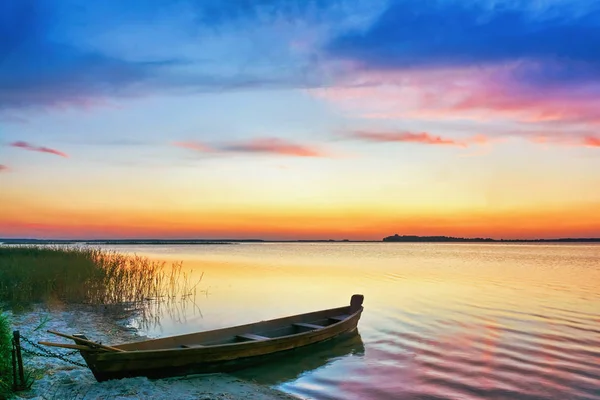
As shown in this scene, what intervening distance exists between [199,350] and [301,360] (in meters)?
2.98

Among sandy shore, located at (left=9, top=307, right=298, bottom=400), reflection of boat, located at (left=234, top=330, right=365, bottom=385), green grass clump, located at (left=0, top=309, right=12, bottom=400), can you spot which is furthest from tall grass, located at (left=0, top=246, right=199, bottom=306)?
reflection of boat, located at (left=234, top=330, right=365, bottom=385)

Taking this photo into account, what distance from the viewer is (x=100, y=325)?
13.2 meters

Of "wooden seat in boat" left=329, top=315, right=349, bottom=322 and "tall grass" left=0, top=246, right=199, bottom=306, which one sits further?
"tall grass" left=0, top=246, right=199, bottom=306

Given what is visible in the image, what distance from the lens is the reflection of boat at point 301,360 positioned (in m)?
9.46

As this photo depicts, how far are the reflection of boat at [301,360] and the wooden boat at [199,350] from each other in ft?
0.51

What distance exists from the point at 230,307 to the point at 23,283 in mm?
7220

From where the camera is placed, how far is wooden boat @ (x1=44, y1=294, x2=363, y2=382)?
756cm

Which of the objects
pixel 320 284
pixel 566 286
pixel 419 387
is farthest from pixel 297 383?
pixel 566 286

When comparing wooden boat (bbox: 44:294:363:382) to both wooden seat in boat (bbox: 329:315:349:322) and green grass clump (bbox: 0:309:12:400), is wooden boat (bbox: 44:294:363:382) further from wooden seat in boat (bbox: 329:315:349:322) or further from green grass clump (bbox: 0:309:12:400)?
green grass clump (bbox: 0:309:12:400)

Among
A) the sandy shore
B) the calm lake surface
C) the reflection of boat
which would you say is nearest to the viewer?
the sandy shore

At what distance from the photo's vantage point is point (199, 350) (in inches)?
338

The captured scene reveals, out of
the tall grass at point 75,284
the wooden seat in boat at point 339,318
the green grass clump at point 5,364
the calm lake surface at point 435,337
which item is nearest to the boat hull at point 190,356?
the calm lake surface at point 435,337

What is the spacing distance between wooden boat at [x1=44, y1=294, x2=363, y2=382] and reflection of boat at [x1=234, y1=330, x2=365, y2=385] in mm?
156

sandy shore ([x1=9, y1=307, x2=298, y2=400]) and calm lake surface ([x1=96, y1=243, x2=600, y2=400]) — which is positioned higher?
sandy shore ([x1=9, y1=307, x2=298, y2=400])
